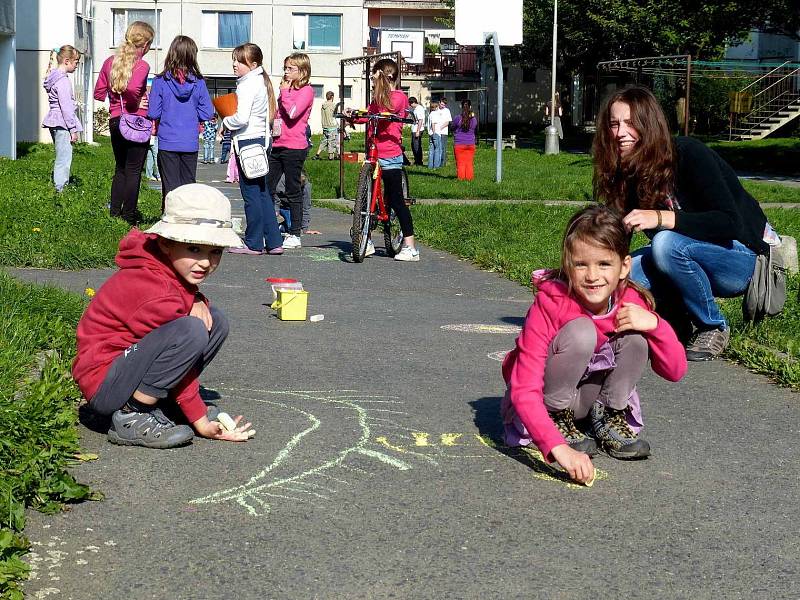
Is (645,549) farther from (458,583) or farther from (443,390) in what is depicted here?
(443,390)

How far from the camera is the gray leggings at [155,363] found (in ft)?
15.1

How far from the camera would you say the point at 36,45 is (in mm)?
35812

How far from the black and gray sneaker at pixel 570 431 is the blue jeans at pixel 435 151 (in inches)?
1070

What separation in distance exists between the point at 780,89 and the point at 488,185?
28.4 m

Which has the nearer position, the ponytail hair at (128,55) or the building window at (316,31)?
the ponytail hair at (128,55)

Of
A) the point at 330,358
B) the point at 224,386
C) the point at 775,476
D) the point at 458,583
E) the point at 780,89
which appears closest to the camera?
the point at 458,583

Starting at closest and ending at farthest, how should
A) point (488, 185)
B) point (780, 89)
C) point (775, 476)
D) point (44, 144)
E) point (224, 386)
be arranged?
point (775, 476), point (224, 386), point (488, 185), point (44, 144), point (780, 89)

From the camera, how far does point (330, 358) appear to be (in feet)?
21.9

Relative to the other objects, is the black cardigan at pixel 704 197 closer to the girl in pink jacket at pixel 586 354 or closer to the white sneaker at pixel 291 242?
the girl in pink jacket at pixel 586 354

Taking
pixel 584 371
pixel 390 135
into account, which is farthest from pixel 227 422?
pixel 390 135

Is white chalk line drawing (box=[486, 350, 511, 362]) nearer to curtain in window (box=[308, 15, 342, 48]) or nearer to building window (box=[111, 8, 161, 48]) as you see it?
curtain in window (box=[308, 15, 342, 48])

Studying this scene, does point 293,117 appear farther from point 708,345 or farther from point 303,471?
point 303,471

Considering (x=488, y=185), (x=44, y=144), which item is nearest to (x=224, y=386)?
(x=488, y=185)

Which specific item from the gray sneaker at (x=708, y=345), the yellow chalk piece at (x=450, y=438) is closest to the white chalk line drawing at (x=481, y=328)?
the gray sneaker at (x=708, y=345)
